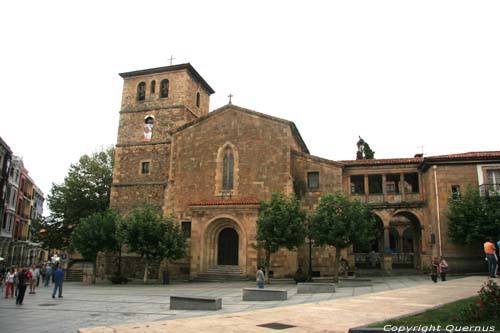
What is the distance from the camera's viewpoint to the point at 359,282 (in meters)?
22.0

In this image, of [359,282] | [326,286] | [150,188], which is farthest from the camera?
[150,188]

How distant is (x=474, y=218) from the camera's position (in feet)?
83.9

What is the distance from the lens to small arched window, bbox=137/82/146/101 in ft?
127

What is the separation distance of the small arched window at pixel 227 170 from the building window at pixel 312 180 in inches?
237

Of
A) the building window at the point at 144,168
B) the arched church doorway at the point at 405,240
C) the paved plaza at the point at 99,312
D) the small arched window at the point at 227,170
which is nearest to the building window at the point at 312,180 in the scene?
the small arched window at the point at 227,170

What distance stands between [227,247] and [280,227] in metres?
6.64

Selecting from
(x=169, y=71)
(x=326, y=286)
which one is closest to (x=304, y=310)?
(x=326, y=286)

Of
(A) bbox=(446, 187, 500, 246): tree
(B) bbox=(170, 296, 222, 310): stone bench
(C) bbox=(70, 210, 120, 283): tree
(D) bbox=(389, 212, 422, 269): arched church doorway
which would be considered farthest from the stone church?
(B) bbox=(170, 296, 222, 310): stone bench

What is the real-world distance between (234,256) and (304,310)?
700 inches

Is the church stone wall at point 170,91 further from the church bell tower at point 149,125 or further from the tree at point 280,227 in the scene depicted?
the tree at point 280,227

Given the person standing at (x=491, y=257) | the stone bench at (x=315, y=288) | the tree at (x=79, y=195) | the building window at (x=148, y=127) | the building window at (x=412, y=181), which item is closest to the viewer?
the stone bench at (x=315, y=288)

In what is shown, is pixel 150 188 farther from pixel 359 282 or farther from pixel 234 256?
pixel 359 282

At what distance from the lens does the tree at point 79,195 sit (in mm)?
43625

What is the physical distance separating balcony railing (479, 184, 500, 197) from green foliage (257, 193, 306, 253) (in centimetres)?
1248
